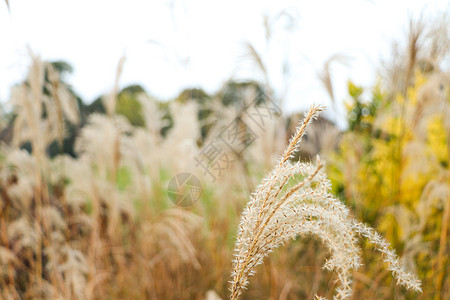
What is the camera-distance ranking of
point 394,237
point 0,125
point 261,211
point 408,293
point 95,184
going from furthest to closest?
point 0,125 → point 95,184 → point 394,237 → point 408,293 → point 261,211

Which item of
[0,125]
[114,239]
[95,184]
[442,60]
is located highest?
[442,60]

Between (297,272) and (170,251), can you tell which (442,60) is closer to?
(297,272)

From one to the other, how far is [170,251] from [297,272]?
2.63 feet

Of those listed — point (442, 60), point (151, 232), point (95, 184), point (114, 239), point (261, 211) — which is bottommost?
point (114, 239)

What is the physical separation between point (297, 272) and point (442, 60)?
1435mm

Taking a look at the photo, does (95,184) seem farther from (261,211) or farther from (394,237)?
(261,211)

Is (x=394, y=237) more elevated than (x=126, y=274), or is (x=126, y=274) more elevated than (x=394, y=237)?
(x=394, y=237)

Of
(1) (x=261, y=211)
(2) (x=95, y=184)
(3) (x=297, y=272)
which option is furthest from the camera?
(3) (x=297, y=272)

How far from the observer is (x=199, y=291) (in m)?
2.22

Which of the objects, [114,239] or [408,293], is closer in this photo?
[408,293]

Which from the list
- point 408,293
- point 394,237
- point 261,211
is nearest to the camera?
point 261,211

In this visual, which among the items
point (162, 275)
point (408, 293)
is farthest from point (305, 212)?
point (162, 275)

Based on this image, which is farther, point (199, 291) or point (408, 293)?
point (199, 291)

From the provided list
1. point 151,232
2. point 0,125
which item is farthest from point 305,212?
point 0,125
